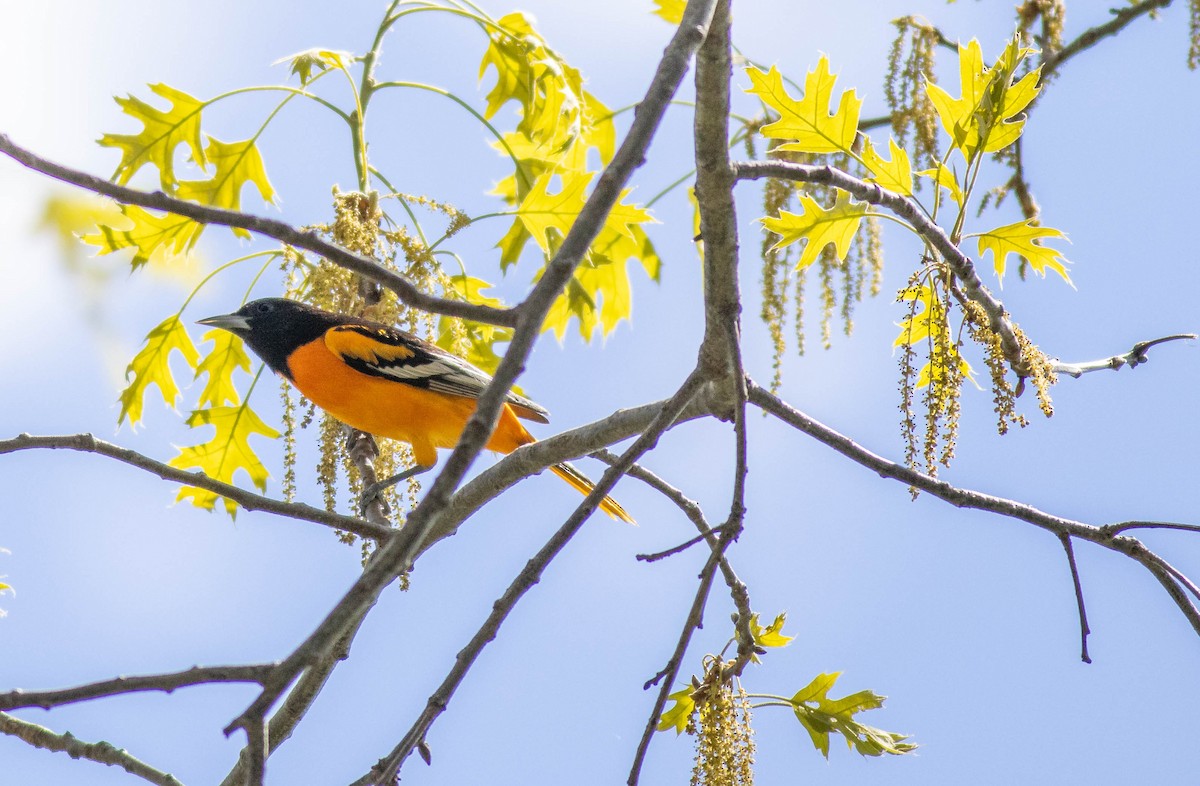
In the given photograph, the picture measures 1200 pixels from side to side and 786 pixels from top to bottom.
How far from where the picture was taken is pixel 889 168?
9.29 ft

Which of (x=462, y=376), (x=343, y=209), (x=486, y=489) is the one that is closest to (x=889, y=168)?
(x=486, y=489)

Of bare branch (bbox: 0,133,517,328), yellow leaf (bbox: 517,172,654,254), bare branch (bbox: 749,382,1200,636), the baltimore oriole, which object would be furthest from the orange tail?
bare branch (bbox: 0,133,517,328)

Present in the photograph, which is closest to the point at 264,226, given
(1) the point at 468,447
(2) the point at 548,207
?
(1) the point at 468,447

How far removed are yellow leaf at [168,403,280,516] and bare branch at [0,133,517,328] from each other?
270 centimetres

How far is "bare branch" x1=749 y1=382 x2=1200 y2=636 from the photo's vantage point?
7.34 ft

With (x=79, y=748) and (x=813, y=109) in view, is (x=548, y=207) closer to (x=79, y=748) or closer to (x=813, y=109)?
(x=813, y=109)

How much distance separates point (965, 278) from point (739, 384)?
1079 mm

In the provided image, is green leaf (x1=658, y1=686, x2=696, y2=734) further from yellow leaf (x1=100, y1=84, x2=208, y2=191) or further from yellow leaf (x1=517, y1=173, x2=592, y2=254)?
yellow leaf (x1=100, y1=84, x2=208, y2=191)

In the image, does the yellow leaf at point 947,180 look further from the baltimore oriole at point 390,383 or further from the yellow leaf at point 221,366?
the yellow leaf at point 221,366

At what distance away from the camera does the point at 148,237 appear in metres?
4.14

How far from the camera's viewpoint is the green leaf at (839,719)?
2.96 meters

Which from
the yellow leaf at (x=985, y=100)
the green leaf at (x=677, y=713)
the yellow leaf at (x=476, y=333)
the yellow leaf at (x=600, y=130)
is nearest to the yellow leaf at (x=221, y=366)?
the yellow leaf at (x=476, y=333)

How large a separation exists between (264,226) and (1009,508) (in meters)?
1.58

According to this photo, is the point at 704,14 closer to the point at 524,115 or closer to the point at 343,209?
the point at 343,209
